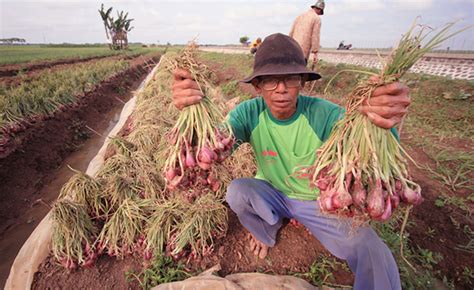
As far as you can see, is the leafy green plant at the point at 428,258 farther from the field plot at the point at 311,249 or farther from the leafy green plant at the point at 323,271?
the leafy green plant at the point at 323,271

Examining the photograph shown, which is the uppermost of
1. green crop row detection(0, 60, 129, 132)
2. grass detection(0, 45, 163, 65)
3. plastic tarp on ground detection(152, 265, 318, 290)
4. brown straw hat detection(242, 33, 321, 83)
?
grass detection(0, 45, 163, 65)

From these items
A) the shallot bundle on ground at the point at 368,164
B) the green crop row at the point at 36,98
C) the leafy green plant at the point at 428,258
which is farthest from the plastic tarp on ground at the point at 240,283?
the green crop row at the point at 36,98

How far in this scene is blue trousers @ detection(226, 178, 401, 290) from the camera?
1335 millimetres

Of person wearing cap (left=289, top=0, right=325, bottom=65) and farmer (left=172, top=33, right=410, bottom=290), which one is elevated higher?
person wearing cap (left=289, top=0, right=325, bottom=65)

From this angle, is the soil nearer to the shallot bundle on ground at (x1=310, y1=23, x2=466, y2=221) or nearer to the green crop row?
the green crop row

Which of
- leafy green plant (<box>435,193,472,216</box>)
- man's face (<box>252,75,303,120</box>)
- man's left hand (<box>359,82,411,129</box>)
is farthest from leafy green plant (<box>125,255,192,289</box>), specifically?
leafy green plant (<box>435,193,472,216</box>)

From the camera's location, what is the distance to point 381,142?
1.11 meters

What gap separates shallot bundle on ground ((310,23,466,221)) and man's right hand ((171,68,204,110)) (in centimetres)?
73

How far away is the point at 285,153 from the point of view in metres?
1.70

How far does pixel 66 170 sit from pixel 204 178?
3.95 meters

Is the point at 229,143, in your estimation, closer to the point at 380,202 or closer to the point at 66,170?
the point at 380,202

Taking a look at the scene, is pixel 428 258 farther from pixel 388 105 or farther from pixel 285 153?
pixel 388 105

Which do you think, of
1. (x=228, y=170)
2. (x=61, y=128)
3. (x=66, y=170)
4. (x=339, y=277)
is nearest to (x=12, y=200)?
(x=66, y=170)

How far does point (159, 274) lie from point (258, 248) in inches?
30.7
